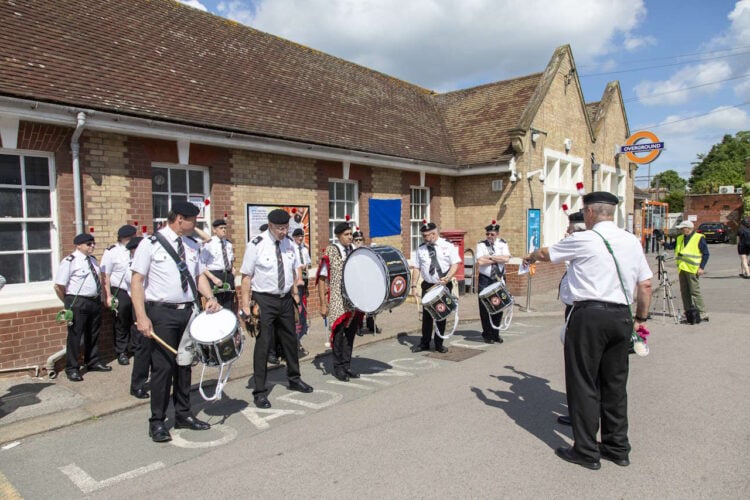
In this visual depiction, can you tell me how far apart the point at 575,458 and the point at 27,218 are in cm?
722

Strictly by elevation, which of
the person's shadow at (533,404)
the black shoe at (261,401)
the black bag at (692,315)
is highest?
the black bag at (692,315)

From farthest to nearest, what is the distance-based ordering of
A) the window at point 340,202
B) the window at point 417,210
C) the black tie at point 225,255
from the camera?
the window at point 417,210 → the window at point 340,202 → the black tie at point 225,255

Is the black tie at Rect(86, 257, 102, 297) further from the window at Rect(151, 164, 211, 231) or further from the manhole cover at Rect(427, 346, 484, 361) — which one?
the manhole cover at Rect(427, 346, 484, 361)

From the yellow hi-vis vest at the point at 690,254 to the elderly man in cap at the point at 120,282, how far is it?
9.37 meters

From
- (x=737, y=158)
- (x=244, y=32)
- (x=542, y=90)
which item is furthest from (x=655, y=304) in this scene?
(x=737, y=158)

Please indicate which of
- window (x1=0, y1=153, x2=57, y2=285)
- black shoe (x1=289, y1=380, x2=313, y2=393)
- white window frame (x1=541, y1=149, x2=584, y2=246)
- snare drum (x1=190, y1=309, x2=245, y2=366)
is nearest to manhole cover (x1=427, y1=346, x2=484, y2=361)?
black shoe (x1=289, y1=380, x2=313, y2=393)

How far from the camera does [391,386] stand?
6.01m

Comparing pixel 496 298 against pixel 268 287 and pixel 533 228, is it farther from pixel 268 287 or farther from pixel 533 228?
pixel 533 228

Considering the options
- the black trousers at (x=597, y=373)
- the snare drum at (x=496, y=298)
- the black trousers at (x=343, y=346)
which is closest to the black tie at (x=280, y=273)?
the black trousers at (x=343, y=346)

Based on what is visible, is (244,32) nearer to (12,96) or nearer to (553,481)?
(12,96)

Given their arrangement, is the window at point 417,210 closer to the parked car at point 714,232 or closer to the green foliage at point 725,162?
the parked car at point 714,232

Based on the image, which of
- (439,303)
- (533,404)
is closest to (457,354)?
(439,303)

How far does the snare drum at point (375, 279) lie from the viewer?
225 inches

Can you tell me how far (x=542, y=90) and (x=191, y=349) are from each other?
44.2ft
